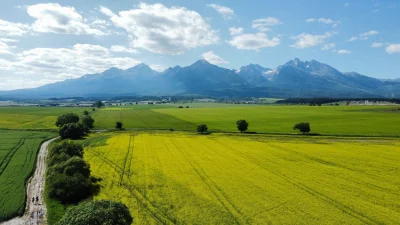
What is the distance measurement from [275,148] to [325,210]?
38.2 metres

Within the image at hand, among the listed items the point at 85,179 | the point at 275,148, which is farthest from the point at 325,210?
the point at 275,148

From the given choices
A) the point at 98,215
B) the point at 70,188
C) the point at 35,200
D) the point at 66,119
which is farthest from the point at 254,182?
the point at 66,119

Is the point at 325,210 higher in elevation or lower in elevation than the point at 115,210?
lower

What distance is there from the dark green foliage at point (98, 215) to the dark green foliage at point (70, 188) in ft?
43.3

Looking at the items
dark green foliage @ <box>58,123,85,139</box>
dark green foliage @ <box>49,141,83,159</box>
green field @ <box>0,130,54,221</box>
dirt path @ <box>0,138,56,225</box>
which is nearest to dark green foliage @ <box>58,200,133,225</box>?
dirt path @ <box>0,138,56,225</box>

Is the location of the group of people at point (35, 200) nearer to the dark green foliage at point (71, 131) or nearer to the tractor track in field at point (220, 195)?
the tractor track in field at point (220, 195)

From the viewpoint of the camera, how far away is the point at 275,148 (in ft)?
225

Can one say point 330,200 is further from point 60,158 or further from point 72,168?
point 60,158

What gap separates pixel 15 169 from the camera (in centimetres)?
5116

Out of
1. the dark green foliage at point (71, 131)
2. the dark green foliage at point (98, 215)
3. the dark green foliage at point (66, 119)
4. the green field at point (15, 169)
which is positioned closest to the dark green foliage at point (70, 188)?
the green field at point (15, 169)

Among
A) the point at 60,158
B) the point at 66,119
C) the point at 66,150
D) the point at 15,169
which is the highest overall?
the point at 66,119

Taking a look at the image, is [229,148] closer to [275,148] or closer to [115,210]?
[275,148]

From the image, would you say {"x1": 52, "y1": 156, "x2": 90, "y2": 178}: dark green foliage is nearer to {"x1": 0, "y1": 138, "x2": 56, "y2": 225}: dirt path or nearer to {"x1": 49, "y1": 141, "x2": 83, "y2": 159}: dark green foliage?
{"x1": 0, "y1": 138, "x2": 56, "y2": 225}: dirt path

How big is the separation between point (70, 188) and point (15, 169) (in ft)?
70.0
